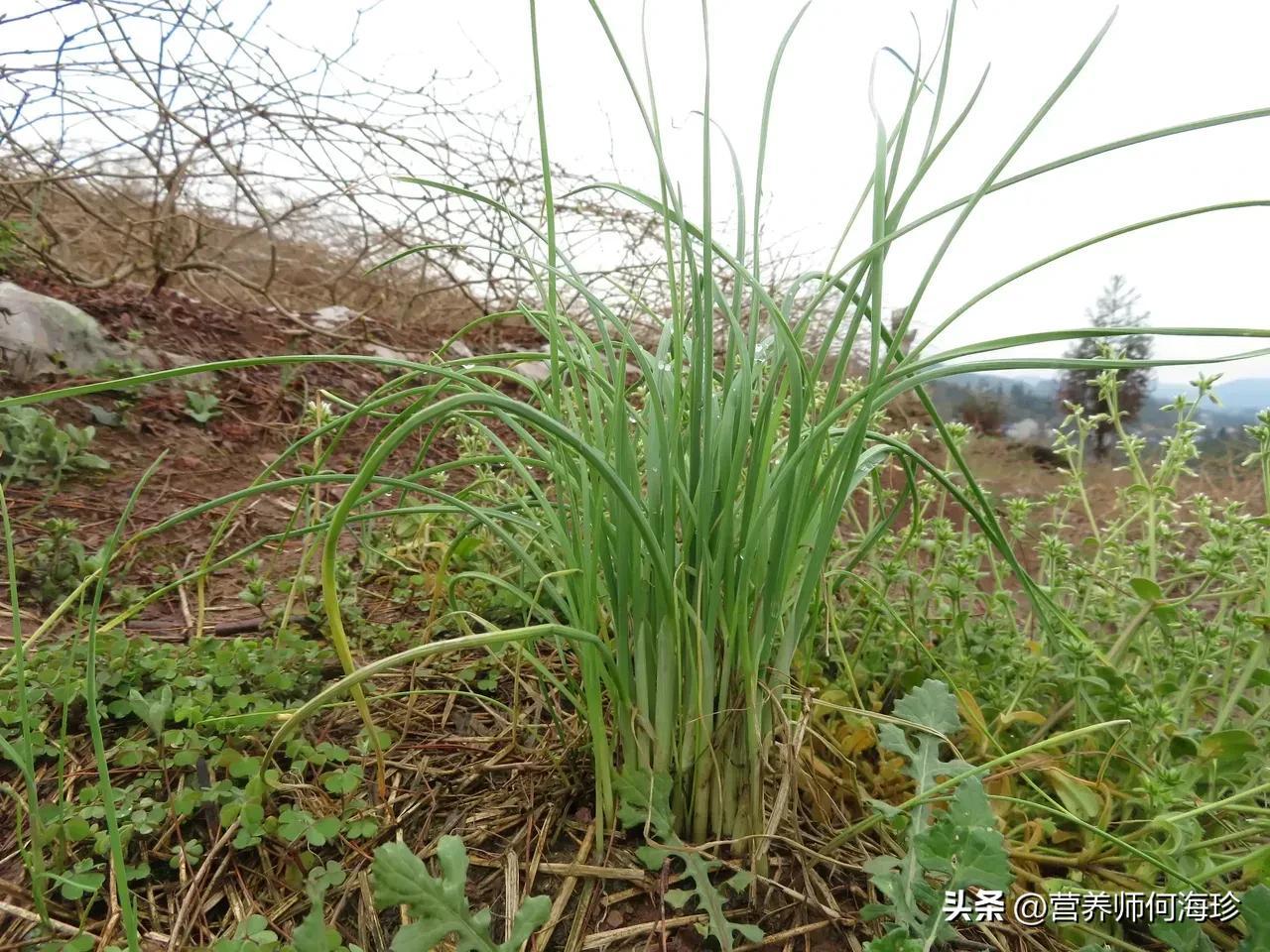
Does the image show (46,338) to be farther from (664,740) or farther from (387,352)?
(664,740)

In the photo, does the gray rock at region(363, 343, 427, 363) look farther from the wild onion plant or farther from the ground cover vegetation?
the wild onion plant

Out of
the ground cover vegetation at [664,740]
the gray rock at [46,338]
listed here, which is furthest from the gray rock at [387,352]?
the ground cover vegetation at [664,740]

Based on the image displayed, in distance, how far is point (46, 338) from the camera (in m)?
2.15

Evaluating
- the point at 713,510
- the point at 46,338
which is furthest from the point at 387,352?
the point at 713,510

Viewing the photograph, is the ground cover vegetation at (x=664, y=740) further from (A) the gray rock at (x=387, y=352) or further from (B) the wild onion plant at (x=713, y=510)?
(A) the gray rock at (x=387, y=352)

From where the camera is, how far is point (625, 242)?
12.6ft

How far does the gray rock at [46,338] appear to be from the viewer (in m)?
2.05

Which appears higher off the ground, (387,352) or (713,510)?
(387,352)

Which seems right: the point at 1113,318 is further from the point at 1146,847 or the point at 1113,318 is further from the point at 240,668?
the point at 240,668

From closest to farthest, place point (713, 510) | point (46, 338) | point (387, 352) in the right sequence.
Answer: point (713, 510)
point (46, 338)
point (387, 352)

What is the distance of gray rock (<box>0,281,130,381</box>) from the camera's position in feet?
6.73

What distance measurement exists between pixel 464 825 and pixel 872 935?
17.2 inches

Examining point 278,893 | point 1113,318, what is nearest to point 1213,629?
point 278,893

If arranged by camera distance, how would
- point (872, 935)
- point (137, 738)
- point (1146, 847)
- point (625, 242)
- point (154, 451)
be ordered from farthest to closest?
1. point (625, 242)
2. point (154, 451)
3. point (137, 738)
4. point (1146, 847)
5. point (872, 935)
